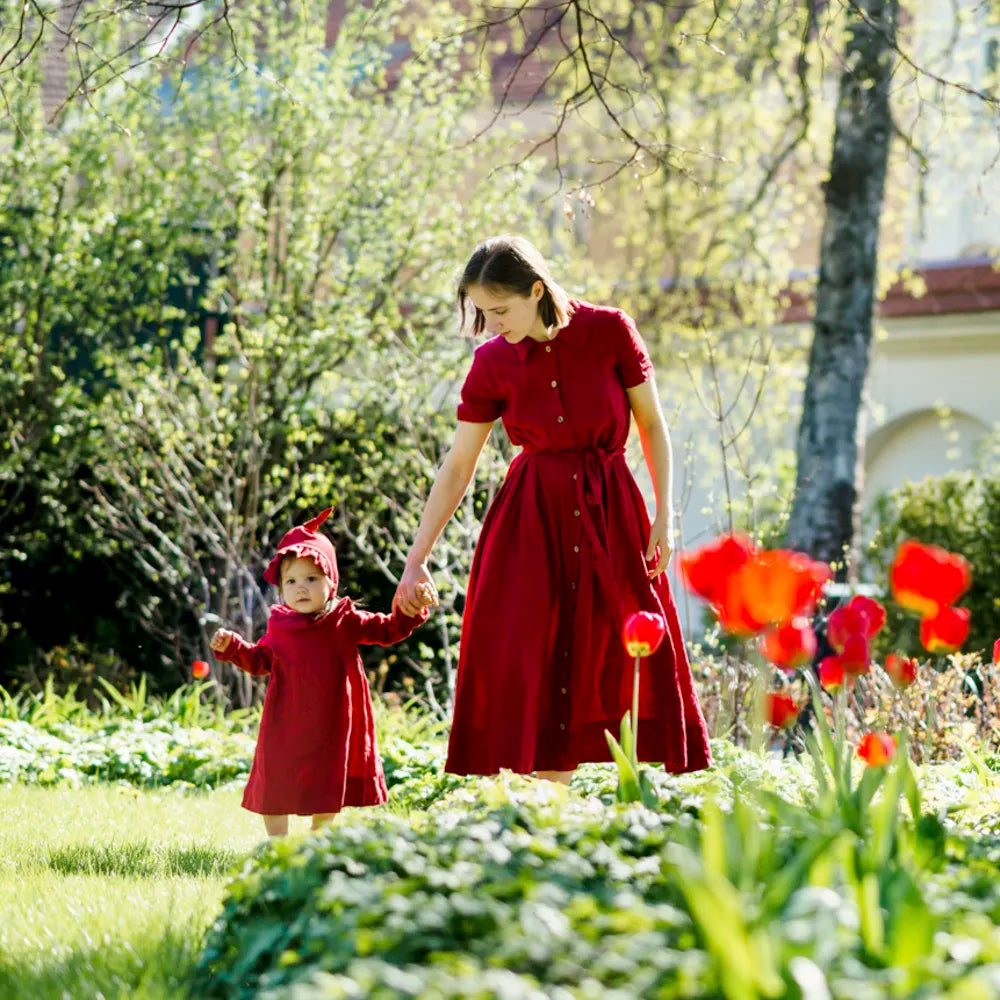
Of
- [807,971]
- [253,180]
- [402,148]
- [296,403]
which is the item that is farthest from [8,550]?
[807,971]

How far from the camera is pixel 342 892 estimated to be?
240 centimetres

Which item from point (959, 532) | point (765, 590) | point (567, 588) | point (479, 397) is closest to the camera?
point (765, 590)

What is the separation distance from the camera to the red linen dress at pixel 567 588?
4.14 meters

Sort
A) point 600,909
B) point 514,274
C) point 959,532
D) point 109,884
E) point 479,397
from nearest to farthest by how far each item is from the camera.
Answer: point 600,909, point 109,884, point 514,274, point 479,397, point 959,532

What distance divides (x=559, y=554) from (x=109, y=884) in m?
1.52

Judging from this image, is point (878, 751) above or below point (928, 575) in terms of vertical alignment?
below

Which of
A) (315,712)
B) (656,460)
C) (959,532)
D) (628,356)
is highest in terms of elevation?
(628,356)

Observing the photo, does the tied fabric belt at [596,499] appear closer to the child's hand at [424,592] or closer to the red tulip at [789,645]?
the child's hand at [424,592]

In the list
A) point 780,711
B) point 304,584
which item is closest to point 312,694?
point 304,584

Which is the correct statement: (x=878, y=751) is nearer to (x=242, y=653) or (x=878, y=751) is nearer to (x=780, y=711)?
(x=780, y=711)

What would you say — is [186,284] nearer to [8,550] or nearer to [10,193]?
[10,193]

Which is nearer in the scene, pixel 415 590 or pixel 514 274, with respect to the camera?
pixel 514 274

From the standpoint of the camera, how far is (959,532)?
9914mm

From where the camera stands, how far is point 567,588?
422 centimetres
